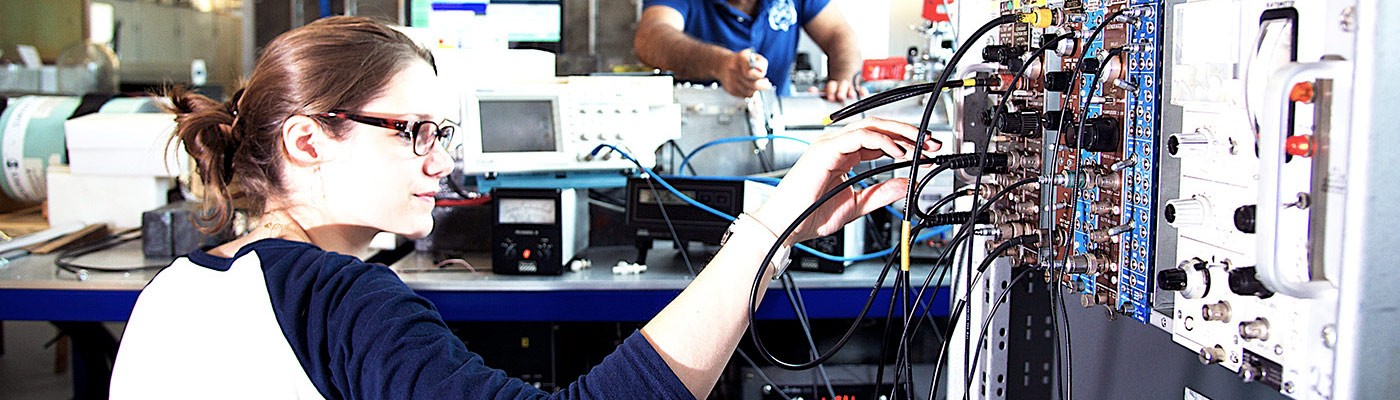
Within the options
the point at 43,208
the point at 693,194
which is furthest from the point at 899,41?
the point at 43,208

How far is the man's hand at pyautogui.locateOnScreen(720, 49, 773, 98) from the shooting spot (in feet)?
7.02

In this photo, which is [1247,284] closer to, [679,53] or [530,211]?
[530,211]

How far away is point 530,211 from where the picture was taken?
2320mm

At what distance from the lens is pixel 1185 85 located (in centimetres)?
82

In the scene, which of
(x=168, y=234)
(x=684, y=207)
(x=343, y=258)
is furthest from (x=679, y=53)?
(x=343, y=258)

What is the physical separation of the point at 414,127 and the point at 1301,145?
995mm

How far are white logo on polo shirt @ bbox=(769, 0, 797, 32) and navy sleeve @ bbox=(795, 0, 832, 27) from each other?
1.9 inches

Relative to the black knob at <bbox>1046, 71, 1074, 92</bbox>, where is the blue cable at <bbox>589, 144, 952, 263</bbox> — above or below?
below

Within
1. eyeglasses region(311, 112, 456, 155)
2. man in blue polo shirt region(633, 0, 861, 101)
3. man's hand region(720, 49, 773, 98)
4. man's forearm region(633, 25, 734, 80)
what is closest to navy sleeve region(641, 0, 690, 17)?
man in blue polo shirt region(633, 0, 861, 101)

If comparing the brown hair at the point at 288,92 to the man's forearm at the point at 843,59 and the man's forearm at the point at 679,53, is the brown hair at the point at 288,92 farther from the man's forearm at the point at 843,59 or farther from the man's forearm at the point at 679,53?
the man's forearm at the point at 843,59

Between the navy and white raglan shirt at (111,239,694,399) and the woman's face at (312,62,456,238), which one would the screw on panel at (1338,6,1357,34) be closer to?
the navy and white raglan shirt at (111,239,694,399)

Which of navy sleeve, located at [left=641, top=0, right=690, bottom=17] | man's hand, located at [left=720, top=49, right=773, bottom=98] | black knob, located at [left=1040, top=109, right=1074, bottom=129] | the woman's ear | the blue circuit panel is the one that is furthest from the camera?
navy sleeve, located at [left=641, top=0, right=690, bottom=17]

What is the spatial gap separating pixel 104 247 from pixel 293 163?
1679mm

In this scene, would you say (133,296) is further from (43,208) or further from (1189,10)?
(1189,10)
